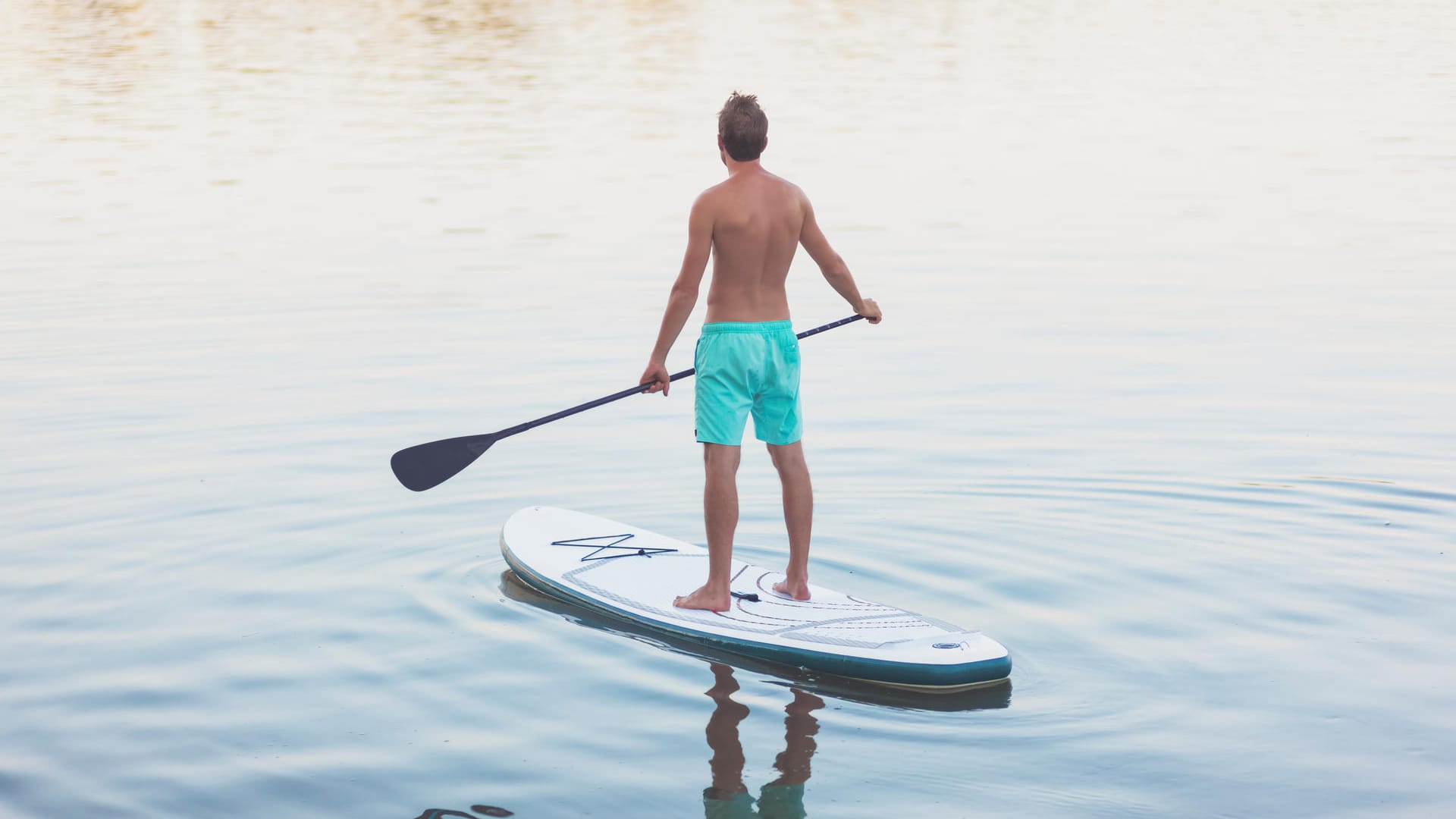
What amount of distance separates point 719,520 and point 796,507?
0.29m

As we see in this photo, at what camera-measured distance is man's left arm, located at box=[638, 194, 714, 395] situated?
19.0 ft

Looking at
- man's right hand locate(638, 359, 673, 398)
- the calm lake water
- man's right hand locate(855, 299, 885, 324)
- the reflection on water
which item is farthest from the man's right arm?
the reflection on water

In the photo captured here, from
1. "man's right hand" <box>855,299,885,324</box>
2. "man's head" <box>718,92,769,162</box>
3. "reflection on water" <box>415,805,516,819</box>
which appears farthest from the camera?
"man's right hand" <box>855,299,885,324</box>

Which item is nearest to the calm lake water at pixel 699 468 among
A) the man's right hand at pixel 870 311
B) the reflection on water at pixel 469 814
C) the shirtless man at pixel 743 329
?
the reflection on water at pixel 469 814

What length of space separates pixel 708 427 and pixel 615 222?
9659 mm

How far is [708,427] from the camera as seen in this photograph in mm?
5941

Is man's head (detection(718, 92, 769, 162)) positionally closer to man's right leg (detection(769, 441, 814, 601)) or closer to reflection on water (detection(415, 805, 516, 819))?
man's right leg (detection(769, 441, 814, 601))

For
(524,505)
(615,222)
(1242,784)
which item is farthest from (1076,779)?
(615,222)

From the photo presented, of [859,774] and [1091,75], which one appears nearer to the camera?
[859,774]

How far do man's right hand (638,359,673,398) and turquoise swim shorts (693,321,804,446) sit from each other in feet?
0.41

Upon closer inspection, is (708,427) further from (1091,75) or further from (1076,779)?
(1091,75)

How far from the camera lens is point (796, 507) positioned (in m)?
6.02

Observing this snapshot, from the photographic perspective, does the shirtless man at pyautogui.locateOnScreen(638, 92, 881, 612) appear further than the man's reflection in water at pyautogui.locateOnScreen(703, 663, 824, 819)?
Yes

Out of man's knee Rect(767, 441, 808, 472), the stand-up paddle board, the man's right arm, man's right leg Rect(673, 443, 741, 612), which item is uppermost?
the man's right arm
